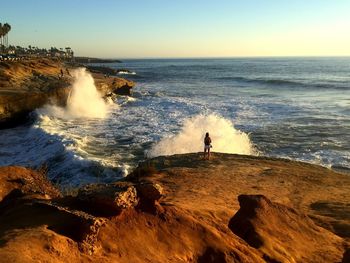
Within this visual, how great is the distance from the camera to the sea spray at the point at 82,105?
31.4 metres

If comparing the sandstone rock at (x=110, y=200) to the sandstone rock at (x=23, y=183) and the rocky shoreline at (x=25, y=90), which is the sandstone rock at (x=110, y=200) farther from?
the rocky shoreline at (x=25, y=90)

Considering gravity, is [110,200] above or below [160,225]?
above

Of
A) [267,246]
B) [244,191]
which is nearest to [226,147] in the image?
[244,191]

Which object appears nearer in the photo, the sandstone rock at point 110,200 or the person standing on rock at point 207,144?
the sandstone rock at point 110,200

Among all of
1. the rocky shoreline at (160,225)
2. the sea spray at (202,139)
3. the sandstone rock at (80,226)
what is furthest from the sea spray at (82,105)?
the sandstone rock at (80,226)

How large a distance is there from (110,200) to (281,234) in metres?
3.76

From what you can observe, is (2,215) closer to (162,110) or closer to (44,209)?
(44,209)

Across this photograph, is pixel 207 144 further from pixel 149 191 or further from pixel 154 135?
pixel 149 191

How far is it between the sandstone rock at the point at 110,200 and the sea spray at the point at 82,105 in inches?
940

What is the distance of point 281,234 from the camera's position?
9023 millimetres

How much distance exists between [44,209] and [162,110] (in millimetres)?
29046

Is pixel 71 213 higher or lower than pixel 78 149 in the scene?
higher

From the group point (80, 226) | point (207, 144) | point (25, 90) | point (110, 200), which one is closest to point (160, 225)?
point (110, 200)

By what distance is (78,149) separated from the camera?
20.0 meters
